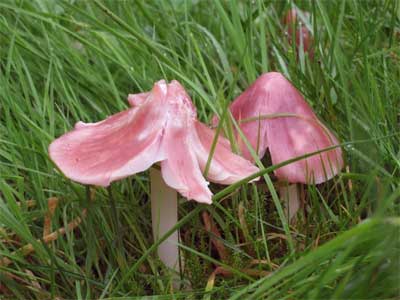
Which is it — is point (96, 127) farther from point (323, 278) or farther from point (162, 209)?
point (323, 278)

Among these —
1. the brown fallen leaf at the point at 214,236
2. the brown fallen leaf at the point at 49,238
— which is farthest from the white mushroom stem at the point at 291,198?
the brown fallen leaf at the point at 49,238

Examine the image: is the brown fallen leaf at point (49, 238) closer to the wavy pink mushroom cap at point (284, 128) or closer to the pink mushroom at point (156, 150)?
the pink mushroom at point (156, 150)

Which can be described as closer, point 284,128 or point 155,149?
point 155,149

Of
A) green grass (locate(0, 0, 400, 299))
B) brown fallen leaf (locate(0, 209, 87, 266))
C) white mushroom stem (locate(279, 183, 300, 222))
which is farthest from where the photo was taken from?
white mushroom stem (locate(279, 183, 300, 222))

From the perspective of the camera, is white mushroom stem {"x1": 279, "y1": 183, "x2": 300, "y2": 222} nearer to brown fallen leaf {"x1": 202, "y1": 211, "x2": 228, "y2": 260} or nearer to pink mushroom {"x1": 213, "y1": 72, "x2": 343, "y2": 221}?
pink mushroom {"x1": 213, "y1": 72, "x2": 343, "y2": 221}

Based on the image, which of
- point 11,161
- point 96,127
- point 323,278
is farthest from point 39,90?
point 323,278

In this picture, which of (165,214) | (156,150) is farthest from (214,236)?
(156,150)

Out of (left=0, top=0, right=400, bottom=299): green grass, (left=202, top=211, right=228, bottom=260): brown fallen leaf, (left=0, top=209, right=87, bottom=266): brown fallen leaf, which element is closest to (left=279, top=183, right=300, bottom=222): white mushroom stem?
(left=0, top=0, right=400, bottom=299): green grass

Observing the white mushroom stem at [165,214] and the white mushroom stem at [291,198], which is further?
the white mushroom stem at [291,198]

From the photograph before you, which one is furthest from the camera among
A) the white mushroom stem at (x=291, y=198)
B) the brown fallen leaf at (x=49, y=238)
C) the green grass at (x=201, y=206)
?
the white mushroom stem at (x=291, y=198)

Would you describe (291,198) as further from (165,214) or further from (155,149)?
(155,149)
